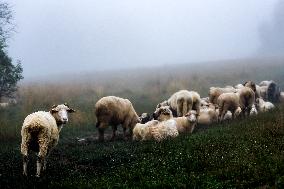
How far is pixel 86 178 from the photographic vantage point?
1172 cm

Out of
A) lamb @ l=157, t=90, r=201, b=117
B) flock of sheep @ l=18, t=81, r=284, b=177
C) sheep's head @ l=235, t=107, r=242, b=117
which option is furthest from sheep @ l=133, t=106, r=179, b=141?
sheep's head @ l=235, t=107, r=242, b=117

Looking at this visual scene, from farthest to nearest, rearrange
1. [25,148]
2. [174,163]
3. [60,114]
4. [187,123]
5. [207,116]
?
1. [207,116]
2. [187,123]
3. [60,114]
4. [174,163]
5. [25,148]

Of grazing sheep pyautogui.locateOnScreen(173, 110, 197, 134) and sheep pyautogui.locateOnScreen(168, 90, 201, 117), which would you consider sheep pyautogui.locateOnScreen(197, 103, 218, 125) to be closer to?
sheep pyautogui.locateOnScreen(168, 90, 201, 117)

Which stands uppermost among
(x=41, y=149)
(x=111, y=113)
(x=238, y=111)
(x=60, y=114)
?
(x=60, y=114)

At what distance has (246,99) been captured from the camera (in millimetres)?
22625

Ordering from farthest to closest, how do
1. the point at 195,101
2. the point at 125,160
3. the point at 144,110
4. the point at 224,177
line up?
the point at 144,110 < the point at 195,101 < the point at 125,160 < the point at 224,177

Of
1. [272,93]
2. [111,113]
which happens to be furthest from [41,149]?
[272,93]

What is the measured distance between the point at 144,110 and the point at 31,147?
52.9 ft

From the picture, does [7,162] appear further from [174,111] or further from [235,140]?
[174,111]

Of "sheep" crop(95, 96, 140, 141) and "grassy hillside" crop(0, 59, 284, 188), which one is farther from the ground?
"sheep" crop(95, 96, 140, 141)

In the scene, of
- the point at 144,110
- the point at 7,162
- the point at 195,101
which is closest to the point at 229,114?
the point at 195,101

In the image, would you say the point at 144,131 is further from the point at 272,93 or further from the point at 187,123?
the point at 272,93

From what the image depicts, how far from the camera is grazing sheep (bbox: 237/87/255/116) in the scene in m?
22.5

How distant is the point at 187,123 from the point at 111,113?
317 centimetres
